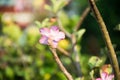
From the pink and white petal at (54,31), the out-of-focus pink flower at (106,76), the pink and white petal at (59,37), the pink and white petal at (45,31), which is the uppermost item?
the pink and white petal at (45,31)

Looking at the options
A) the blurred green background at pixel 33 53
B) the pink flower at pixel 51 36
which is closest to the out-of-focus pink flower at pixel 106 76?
the pink flower at pixel 51 36

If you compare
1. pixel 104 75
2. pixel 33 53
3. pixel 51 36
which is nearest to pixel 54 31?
pixel 51 36

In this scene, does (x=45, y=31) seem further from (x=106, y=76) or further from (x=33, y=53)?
(x=33, y=53)

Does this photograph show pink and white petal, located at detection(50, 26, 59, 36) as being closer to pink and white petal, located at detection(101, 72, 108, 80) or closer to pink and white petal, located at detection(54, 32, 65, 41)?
pink and white petal, located at detection(54, 32, 65, 41)

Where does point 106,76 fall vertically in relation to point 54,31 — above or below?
below

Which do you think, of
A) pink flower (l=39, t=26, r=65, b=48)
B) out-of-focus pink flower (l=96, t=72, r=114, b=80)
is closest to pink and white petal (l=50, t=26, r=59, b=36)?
pink flower (l=39, t=26, r=65, b=48)

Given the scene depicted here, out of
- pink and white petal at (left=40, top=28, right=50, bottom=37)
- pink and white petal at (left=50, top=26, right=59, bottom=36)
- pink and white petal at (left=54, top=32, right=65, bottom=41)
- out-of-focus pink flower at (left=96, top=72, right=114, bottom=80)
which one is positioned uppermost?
pink and white petal at (left=40, top=28, right=50, bottom=37)

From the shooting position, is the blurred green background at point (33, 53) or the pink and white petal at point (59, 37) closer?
the pink and white petal at point (59, 37)

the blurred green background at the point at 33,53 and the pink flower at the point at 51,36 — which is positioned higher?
the pink flower at the point at 51,36

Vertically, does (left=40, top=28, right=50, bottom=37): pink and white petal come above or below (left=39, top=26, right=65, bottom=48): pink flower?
above

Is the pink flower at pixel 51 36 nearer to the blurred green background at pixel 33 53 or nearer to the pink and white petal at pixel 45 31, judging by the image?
the pink and white petal at pixel 45 31
